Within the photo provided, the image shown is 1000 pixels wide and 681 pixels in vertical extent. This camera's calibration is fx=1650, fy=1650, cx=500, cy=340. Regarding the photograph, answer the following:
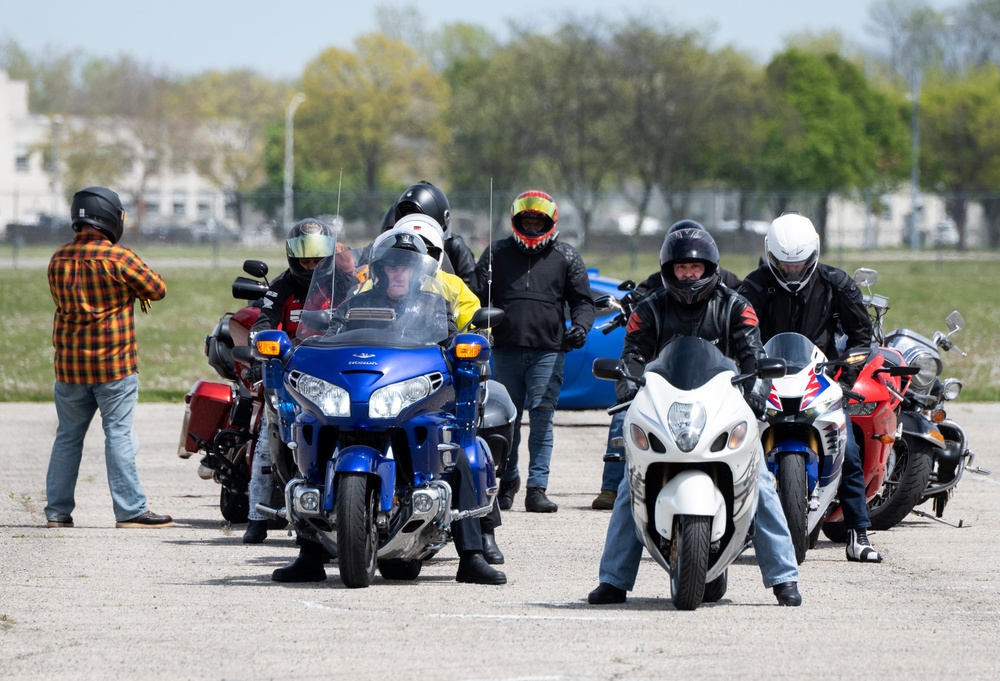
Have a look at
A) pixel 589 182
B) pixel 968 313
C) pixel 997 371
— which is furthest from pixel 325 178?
pixel 997 371

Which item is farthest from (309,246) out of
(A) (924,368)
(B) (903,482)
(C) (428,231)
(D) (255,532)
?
(A) (924,368)

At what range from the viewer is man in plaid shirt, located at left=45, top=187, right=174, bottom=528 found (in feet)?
31.0

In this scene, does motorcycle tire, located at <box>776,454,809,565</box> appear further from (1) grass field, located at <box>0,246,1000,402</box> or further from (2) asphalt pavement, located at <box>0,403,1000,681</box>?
(1) grass field, located at <box>0,246,1000,402</box>

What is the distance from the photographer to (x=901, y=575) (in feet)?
26.7

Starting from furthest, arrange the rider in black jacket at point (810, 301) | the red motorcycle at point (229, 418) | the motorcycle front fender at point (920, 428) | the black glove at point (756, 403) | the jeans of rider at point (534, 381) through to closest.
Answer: the jeans of rider at point (534, 381)
the motorcycle front fender at point (920, 428)
the red motorcycle at point (229, 418)
the rider in black jacket at point (810, 301)
the black glove at point (756, 403)

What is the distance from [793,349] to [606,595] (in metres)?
1.87

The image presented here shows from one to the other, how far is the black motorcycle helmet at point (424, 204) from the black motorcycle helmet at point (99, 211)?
1715 mm

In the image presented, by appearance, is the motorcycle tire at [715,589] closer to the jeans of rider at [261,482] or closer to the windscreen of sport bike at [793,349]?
the windscreen of sport bike at [793,349]

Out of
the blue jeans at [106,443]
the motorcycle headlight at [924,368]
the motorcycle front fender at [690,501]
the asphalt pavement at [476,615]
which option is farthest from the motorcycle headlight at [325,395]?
the motorcycle headlight at [924,368]

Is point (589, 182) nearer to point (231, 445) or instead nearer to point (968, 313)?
point (968, 313)

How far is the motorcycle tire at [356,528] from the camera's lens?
696 centimetres

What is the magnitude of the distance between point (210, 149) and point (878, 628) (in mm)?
77178

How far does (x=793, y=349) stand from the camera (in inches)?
324

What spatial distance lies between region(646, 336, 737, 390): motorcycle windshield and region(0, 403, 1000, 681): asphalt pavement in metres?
0.96
